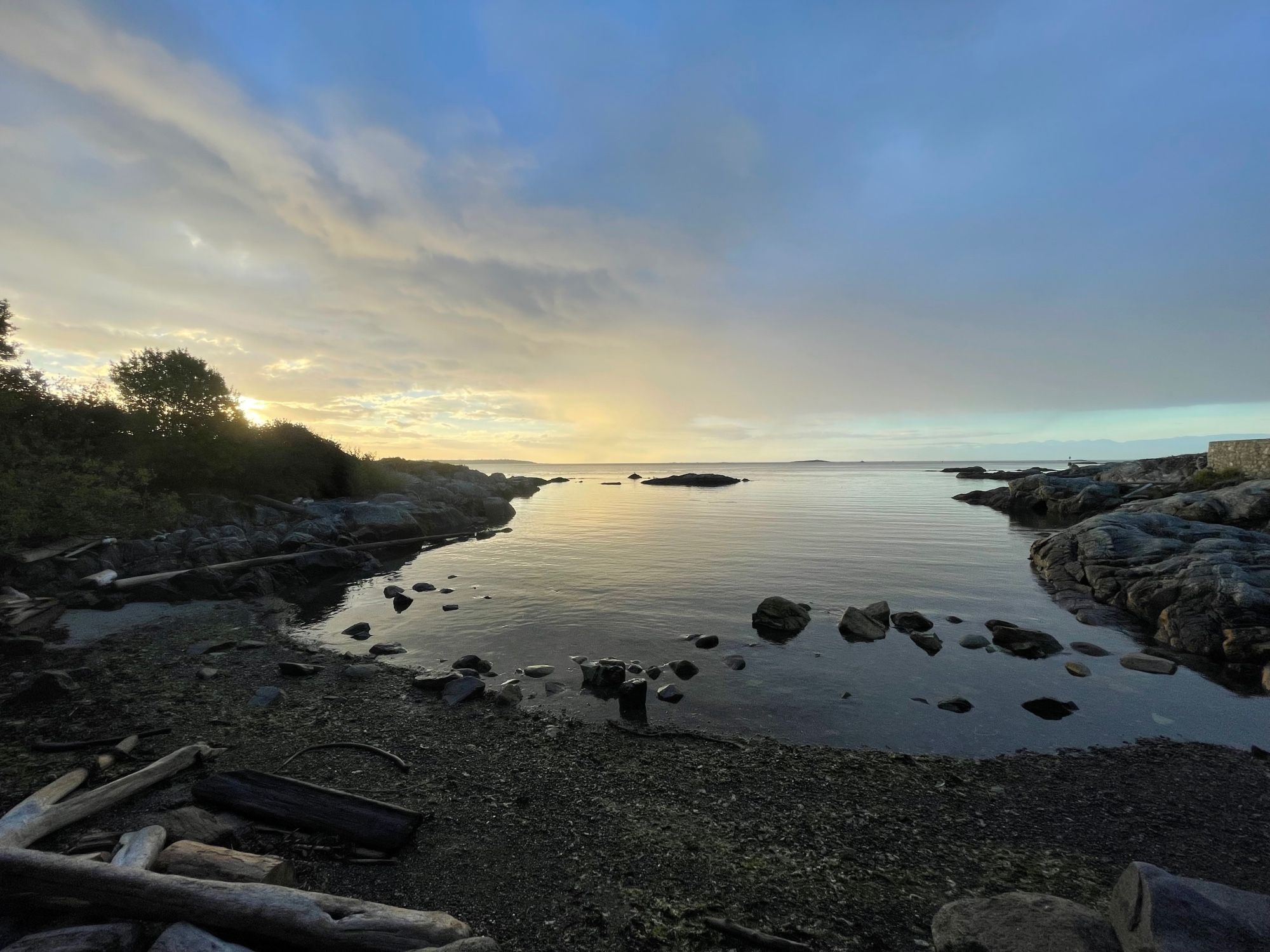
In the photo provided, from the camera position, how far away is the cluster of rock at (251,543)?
64.3ft

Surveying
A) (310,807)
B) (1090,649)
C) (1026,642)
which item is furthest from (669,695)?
(1090,649)

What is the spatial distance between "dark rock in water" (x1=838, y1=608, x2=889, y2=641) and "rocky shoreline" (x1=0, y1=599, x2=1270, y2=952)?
19.8ft

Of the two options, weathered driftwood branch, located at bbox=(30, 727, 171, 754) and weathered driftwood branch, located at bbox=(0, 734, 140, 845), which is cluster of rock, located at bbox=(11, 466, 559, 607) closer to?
weathered driftwood branch, located at bbox=(30, 727, 171, 754)

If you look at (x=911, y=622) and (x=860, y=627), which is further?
(x=911, y=622)

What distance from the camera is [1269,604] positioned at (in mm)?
13617

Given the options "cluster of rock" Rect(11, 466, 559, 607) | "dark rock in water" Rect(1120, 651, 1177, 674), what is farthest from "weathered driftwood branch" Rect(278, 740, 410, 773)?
"dark rock in water" Rect(1120, 651, 1177, 674)

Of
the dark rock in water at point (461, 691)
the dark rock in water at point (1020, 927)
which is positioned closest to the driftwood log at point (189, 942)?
the dark rock in water at point (1020, 927)

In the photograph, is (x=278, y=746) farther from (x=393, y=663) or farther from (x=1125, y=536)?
(x=1125, y=536)

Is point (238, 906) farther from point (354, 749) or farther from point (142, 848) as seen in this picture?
point (354, 749)

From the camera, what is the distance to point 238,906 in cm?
427

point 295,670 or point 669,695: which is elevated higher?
point 295,670

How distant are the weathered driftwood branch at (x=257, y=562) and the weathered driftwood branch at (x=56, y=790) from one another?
1501 centimetres

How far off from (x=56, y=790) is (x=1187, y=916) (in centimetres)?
1155

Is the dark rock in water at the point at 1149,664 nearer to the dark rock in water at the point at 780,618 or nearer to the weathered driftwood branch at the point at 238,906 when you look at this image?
the dark rock in water at the point at 780,618
